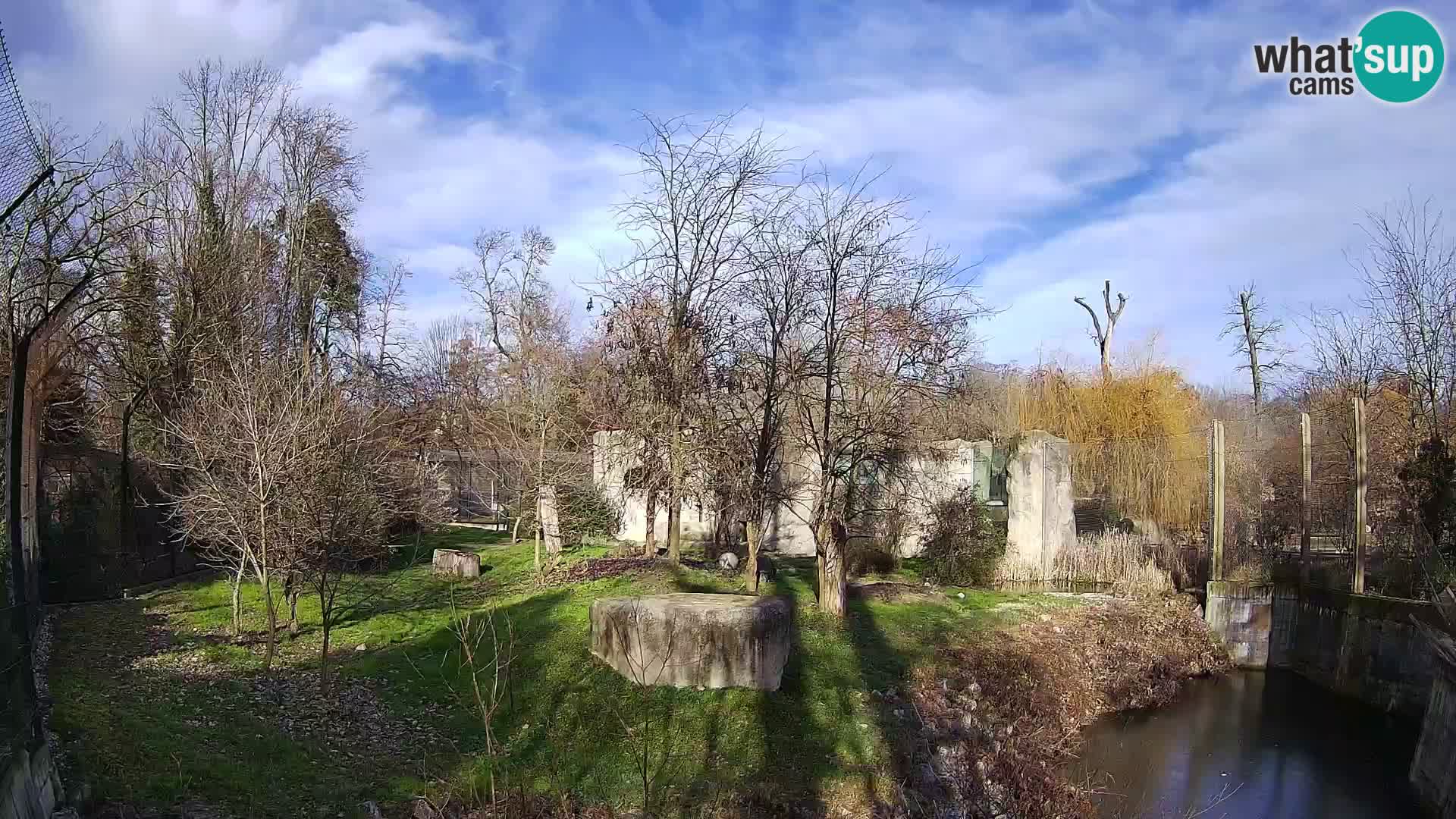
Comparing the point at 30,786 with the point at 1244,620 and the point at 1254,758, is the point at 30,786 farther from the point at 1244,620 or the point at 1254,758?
the point at 1244,620

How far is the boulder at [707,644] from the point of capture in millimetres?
9305

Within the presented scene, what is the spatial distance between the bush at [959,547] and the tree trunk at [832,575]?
3889mm

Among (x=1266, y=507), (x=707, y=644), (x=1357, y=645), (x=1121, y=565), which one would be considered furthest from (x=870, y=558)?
(x=707, y=644)

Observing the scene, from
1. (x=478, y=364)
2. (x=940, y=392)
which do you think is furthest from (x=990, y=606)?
(x=478, y=364)

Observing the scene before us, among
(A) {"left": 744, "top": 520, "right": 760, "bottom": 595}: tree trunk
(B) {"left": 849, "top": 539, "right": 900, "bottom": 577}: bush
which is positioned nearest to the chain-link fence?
(B) {"left": 849, "top": 539, "right": 900, "bottom": 577}: bush

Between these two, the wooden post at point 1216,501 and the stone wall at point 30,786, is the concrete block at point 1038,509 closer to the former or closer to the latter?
the wooden post at point 1216,501

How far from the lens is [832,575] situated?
12453 mm

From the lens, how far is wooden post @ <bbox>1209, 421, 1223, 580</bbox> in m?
14.4

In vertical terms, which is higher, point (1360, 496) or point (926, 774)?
point (1360, 496)

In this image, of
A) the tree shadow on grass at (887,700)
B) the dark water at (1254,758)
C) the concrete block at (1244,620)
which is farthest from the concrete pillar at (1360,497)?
the tree shadow on grass at (887,700)

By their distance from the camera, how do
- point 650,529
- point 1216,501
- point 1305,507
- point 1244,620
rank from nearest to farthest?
1. point 1305,507
2. point 1244,620
3. point 1216,501
4. point 650,529

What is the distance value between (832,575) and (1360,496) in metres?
6.75

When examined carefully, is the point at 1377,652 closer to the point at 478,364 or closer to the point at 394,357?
the point at 394,357

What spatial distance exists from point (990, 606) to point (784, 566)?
4217mm
